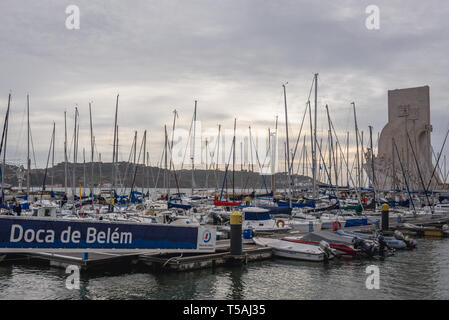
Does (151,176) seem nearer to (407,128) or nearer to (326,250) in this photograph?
(326,250)

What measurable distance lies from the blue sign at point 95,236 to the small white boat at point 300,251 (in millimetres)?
5608

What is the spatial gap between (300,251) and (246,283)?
597cm

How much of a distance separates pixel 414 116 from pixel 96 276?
97580mm

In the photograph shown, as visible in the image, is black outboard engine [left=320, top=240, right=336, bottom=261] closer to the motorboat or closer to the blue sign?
the motorboat

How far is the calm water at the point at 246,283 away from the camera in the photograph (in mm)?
15727

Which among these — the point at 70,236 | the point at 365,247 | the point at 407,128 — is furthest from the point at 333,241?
the point at 407,128

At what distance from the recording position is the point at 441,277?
19438 millimetres

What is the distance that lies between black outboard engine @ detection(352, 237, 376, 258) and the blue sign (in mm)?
10042

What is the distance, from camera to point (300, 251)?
74.6 ft

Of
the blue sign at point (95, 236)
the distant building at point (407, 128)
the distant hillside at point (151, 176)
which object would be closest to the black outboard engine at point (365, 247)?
the blue sign at point (95, 236)

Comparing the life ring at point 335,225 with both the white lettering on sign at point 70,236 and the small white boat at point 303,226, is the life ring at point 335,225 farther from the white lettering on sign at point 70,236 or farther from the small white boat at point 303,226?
the white lettering on sign at point 70,236
